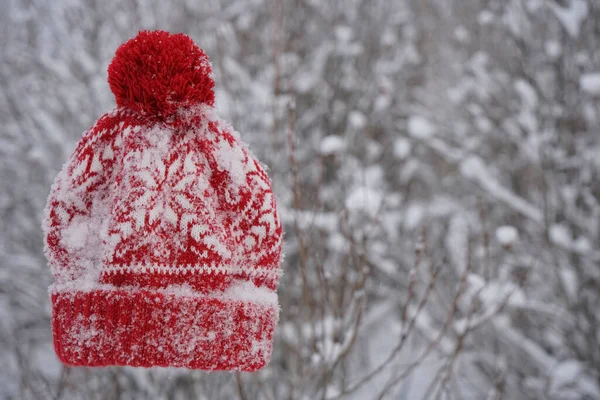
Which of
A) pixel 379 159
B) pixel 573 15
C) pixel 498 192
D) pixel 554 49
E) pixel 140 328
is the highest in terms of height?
pixel 379 159

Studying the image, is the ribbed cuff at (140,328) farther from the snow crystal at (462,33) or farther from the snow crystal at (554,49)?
the snow crystal at (462,33)

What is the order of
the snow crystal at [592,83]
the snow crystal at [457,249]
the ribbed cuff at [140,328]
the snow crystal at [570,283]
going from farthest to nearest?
the snow crystal at [457,249] → the snow crystal at [570,283] → the snow crystal at [592,83] → the ribbed cuff at [140,328]

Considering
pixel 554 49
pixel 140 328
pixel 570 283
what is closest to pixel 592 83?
pixel 554 49

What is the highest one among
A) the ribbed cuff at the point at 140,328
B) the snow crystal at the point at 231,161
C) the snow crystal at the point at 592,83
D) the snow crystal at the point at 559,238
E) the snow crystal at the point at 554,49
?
the snow crystal at the point at 554,49

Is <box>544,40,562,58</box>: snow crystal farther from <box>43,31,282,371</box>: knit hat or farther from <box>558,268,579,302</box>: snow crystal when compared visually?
<box>43,31,282,371</box>: knit hat

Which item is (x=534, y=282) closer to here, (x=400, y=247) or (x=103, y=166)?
(x=400, y=247)

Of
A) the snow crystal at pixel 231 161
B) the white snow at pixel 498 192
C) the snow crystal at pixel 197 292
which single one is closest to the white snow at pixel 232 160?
the snow crystal at pixel 231 161

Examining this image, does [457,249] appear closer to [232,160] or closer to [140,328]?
[232,160]

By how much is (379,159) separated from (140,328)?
6094 mm

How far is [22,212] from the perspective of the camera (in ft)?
17.9

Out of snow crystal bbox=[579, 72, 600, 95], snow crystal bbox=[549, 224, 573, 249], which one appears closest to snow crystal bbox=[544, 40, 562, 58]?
snow crystal bbox=[579, 72, 600, 95]

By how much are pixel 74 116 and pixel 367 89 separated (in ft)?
11.6

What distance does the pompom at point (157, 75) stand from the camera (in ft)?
3.44

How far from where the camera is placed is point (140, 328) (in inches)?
40.1
